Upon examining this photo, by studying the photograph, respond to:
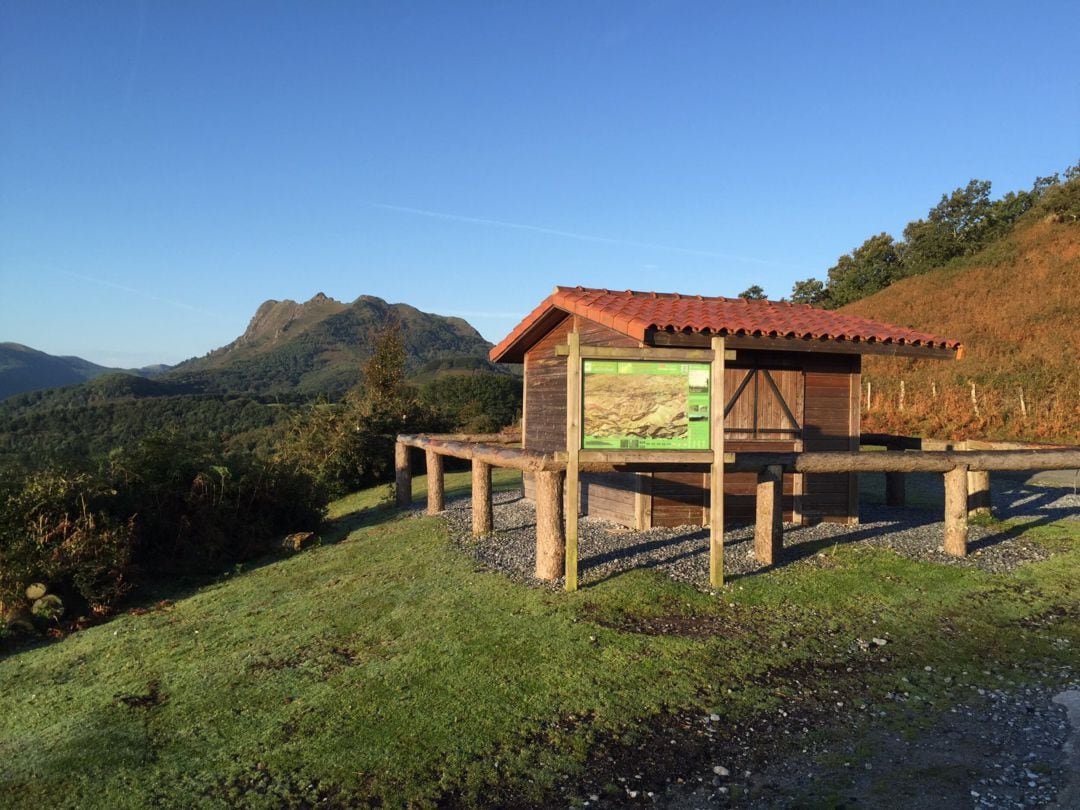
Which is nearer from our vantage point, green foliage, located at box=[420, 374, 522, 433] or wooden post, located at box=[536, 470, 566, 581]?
wooden post, located at box=[536, 470, 566, 581]

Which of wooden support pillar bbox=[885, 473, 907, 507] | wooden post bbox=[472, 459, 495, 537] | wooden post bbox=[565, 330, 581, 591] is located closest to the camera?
wooden post bbox=[565, 330, 581, 591]

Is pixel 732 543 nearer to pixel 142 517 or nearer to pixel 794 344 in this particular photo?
pixel 794 344

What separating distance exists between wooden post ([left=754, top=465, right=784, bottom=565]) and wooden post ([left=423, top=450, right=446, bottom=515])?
616cm

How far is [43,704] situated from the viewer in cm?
573

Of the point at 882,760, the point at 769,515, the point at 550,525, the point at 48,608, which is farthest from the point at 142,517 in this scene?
the point at 882,760

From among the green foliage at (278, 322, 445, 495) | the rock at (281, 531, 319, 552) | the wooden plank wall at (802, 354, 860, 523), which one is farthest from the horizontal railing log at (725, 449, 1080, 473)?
the green foliage at (278, 322, 445, 495)

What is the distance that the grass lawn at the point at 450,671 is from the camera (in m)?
4.09

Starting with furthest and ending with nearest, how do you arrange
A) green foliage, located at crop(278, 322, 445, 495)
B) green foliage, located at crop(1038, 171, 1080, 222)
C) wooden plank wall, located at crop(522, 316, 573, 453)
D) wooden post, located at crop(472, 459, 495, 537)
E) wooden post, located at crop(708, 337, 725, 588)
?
green foliage, located at crop(1038, 171, 1080, 222), green foliage, located at crop(278, 322, 445, 495), wooden plank wall, located at crop(522, 316, 573, 453), wooden post, located at crop(472, 459, 495, 537), wooden post, located at crop(708, 337, 725, 588)

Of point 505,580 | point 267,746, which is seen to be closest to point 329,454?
point 505,580

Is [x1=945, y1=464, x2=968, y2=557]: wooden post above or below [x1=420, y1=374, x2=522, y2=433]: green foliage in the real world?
below

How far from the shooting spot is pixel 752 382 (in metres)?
9.94

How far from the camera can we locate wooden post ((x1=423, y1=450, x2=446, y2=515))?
12.4 metres

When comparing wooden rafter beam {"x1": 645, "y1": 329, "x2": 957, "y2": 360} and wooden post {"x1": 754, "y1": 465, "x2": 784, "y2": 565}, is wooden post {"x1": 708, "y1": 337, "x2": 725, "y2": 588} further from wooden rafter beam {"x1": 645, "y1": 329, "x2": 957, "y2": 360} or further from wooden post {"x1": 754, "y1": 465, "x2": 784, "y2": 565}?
wooden rafter beam {"x1": 645, "y1": 329, "x2": 957, "y2": 360}

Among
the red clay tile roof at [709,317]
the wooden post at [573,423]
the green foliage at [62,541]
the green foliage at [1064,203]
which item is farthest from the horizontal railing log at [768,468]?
the green foliage at [1064,203]
